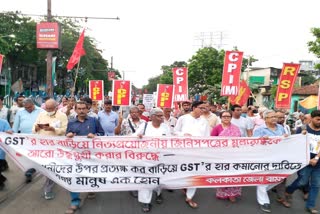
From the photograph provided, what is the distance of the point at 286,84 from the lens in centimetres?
774

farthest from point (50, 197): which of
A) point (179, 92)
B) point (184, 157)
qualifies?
point (179, 92)

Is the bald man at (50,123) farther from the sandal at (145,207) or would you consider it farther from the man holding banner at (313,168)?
the man holding banner at (313,168)

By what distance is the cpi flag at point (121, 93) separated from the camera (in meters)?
7.66

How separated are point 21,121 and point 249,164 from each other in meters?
4.03

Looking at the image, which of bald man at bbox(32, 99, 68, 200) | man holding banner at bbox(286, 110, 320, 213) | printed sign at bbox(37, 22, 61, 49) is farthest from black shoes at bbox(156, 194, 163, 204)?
printed sign at bbox(37, 22, 61, 49)

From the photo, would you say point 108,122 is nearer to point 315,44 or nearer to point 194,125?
point 194,125

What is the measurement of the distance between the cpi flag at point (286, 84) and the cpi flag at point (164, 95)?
109 inches

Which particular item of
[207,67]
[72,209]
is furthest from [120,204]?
[207,67]

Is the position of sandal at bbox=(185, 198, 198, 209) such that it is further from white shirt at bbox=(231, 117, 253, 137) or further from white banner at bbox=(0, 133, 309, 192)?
white shirt at bbox=(231, 117, 253, 137)

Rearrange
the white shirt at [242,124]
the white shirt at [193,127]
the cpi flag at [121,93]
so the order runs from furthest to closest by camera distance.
Result: the cpi flag at [121,93], the white shirt at [242,124], the white shirt at [193,127]

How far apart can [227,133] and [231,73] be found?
9.93ft

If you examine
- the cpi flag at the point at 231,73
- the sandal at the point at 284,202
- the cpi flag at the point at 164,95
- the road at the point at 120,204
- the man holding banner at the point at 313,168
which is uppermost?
the cpi flag at the point at 231,73

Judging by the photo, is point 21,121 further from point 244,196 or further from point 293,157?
point 293,157

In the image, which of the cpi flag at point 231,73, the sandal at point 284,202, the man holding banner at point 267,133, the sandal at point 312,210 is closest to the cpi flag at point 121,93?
the cpi flag at point 231,73
